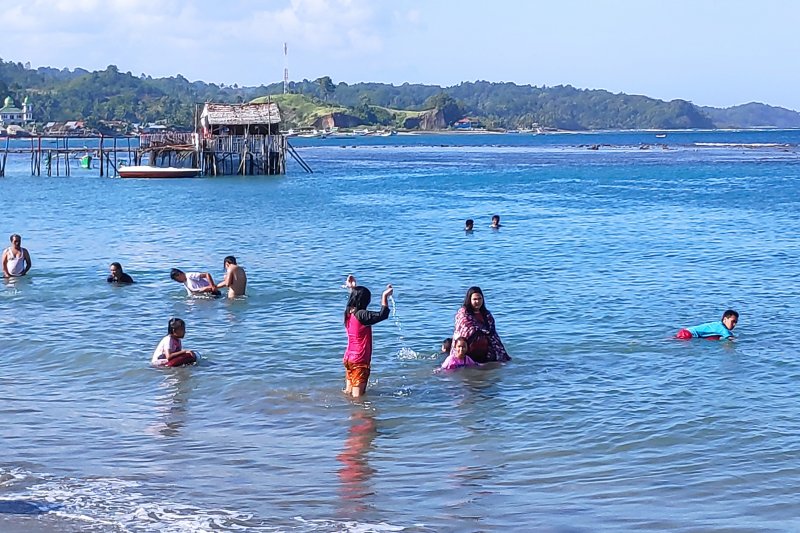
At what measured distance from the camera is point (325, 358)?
53.7 ft

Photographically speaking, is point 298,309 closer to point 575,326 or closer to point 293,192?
point 575,326

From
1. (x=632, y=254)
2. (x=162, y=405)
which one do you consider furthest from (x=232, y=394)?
(x=632, y=254)

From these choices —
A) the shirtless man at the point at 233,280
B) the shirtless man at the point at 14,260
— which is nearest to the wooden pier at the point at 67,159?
the shirtless man at the point at 14,260

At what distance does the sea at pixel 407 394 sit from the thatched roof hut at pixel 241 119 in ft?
126

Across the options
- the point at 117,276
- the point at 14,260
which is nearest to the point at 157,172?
the point at 14,260

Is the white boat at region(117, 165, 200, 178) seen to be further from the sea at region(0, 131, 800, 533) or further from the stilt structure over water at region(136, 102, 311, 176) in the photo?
the sea at region(0, 131, 800, 533)

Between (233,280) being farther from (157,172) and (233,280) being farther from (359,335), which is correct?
(157,172)

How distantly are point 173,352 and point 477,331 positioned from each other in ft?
14.6

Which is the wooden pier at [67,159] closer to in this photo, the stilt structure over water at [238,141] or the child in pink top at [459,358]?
the stilt structure over water at [238,141]

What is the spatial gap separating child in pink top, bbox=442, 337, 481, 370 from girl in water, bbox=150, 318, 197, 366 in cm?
376

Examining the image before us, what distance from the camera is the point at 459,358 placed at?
1523 centimetres

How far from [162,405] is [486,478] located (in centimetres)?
493

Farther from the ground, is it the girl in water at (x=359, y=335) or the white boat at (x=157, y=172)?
the white boat at (x=157, y=172)

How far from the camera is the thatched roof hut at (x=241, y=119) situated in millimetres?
72500
